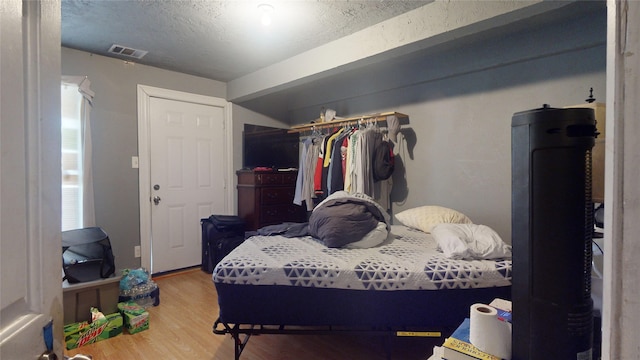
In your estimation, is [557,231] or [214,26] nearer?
[557,231]

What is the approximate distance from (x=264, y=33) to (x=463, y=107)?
1906mm

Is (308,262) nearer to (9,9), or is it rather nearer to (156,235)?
(9,9)

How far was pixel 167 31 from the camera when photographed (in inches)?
96.5

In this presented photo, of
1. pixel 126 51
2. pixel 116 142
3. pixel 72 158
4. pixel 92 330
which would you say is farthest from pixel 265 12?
pixel 92 330

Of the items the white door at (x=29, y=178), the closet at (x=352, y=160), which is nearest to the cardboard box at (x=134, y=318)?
the closet at (x=352, y=160)

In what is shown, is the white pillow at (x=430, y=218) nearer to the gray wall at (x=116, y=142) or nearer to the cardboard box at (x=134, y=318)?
the cardboard box at (x=134, y=318)

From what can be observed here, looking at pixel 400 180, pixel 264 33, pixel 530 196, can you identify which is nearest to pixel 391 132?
pixel 400 180

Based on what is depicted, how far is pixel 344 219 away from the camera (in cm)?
196

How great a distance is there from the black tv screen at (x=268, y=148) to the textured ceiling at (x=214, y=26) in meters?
1.08

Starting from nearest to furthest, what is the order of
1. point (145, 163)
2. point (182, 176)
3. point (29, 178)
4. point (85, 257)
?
point (29, 178) < point (85, 257) < point (145, 163) < point (182, 176)

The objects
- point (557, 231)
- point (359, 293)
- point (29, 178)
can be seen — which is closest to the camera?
point (29, 178)

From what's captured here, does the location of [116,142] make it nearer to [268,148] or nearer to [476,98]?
[268,148]

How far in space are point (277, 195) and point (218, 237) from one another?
840 mm

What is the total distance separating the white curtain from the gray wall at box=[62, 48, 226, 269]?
3.0 inches
